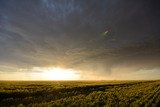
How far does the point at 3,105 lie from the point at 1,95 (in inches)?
305

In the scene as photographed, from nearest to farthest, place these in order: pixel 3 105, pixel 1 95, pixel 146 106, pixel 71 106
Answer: pixel 146 106 < pixel 71 106 < pixel 3 105 < pixel 1 95

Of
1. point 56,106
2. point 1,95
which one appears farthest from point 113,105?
point 1,95

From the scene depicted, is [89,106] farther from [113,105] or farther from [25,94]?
[25,94]

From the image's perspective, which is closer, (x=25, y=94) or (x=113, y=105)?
(x=113, y=105)

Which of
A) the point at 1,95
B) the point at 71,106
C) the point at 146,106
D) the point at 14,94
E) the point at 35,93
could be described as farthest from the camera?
the point at 35,93

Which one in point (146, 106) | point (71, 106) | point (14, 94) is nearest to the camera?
point (146, 106)

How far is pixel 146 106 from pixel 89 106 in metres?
5.09

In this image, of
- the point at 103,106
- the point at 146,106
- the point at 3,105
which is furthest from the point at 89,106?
the point at 3,105

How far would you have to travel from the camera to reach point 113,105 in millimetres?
21703

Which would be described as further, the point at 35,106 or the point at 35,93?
the point at 35,93

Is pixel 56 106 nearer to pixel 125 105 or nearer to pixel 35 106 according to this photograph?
pixel 35 106

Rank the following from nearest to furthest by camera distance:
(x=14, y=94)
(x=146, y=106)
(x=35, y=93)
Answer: (x=146, y=106)
(x=14, y=94)
(x=35, y=93)

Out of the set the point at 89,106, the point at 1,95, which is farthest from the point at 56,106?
the point at 1,95

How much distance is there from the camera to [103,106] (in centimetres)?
2103
